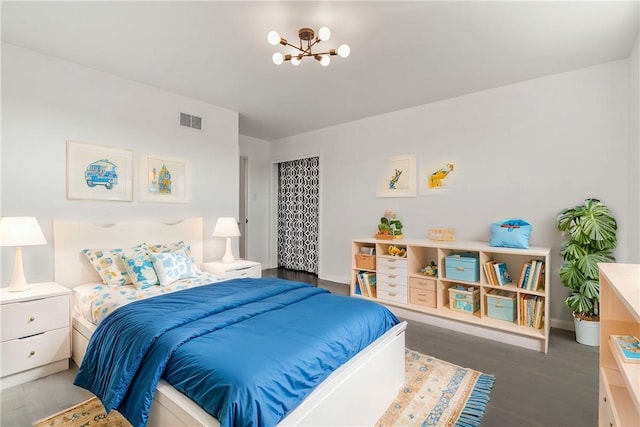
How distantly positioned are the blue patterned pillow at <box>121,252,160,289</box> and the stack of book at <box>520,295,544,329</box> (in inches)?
133

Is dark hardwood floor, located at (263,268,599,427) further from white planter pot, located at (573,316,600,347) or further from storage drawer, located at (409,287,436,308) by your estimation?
storage drawer, located at (409,287,436,308)

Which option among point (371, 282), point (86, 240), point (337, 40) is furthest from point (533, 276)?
point (86, 240)

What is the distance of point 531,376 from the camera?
2.25 m

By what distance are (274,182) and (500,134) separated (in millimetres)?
3938

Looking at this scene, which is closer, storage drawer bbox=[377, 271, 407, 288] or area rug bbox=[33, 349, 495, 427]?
area rug bbox=[33, 349, 495, 427]

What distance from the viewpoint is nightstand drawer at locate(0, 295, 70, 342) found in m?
2.15

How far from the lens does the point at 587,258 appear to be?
2.68m

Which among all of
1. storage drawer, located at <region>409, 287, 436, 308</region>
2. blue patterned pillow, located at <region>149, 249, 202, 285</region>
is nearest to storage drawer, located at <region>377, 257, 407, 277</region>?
storage drawer, located at <region>409, 287, 436, 308</region>

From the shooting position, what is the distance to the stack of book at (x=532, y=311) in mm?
2738

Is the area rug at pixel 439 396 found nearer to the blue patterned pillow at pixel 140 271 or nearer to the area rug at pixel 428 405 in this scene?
the area rug at pixel 428 405

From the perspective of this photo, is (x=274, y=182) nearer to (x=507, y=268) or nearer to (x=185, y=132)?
(x=185, y=132)

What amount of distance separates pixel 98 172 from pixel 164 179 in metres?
0.66

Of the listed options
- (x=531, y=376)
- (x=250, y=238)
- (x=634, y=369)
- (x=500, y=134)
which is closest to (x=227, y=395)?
(x=634, y=369)

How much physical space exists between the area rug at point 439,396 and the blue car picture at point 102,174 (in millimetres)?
3288
